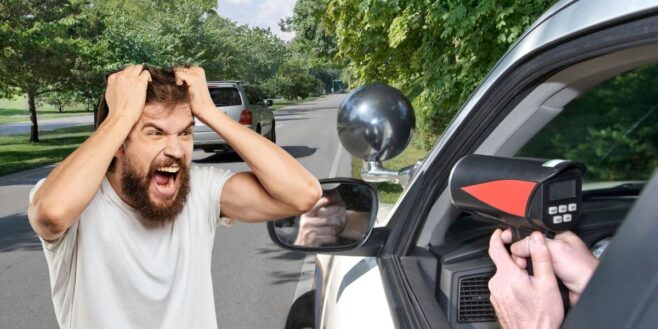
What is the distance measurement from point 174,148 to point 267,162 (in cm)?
28

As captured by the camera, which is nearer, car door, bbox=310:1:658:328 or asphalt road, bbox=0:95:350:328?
car door, bbox=310:1:658:328

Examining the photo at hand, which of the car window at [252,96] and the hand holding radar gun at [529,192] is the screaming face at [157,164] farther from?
the car window at [252,96]

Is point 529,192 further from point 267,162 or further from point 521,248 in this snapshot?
point 267,162

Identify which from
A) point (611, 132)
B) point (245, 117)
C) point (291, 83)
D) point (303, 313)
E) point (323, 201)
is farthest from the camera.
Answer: point (291, 83)

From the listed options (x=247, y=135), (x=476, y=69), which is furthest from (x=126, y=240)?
(x=476, y=69)

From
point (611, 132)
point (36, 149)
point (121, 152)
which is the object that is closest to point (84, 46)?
point (36, 149)

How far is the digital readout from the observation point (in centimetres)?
117

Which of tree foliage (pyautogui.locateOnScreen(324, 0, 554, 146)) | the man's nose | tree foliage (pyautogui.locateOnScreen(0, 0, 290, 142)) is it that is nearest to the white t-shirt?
the man's nose

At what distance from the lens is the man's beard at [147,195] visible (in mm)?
1754

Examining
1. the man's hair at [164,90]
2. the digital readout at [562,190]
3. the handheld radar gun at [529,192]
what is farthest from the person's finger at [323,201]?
the digital readout at [562,190]

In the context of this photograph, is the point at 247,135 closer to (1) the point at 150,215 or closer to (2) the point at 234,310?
(1) the point at 150,215

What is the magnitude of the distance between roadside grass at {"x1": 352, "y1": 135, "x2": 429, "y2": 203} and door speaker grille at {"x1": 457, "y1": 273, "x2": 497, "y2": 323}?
152 inches

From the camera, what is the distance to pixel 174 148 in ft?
5.82

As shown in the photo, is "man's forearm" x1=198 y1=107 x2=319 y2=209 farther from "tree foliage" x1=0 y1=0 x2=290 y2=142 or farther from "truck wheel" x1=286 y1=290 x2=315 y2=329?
"tree foliage" x1=0 y1=0 x2=290 y2=142
